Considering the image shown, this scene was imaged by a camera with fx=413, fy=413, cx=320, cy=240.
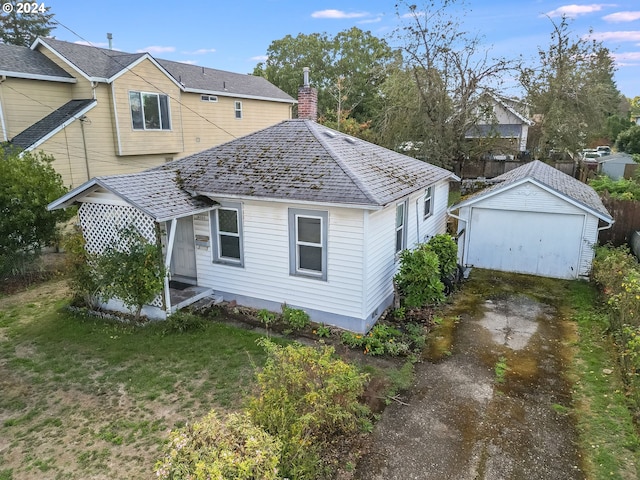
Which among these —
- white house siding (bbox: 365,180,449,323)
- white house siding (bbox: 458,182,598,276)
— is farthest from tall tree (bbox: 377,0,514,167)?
white house siding (bbox: 365,180,449,323)

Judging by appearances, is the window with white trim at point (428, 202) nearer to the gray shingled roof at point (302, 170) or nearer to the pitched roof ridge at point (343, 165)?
the gray shingled roof at point (302, 170)

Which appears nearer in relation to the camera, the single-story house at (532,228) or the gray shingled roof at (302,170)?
the gray shingled roof at (302,170)

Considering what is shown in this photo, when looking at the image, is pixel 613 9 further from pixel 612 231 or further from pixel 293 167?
pixel 293 167

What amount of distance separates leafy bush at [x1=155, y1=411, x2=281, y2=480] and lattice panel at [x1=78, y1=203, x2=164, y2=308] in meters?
5.60

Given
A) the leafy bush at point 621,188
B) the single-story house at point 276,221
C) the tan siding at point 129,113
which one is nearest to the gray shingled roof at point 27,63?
the tan siding at point 129,113

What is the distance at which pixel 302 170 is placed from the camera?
31.4 feet

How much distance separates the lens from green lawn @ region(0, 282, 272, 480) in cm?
544

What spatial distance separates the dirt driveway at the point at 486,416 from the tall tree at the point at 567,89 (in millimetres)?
20805

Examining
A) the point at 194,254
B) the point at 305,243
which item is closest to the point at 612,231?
the point at 305,243

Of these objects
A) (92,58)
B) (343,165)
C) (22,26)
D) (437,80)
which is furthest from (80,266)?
(22,26)

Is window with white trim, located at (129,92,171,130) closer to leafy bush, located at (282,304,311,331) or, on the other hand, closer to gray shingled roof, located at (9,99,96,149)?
gray shingled roof, located at (9,99,96,149)

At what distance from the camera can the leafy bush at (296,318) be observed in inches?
361

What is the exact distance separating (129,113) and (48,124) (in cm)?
298

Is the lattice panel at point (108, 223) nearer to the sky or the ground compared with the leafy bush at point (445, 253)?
nearer to the sky
